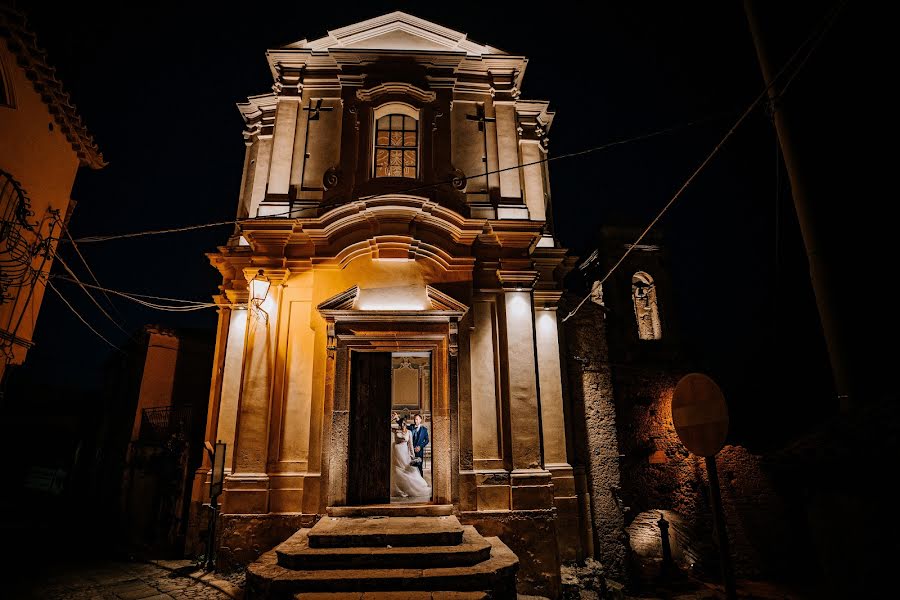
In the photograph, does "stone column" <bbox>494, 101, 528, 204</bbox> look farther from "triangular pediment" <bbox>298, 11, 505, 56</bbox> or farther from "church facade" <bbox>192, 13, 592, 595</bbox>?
"triangular pediment" <bbox>298, 11, 505, 56</bbox>

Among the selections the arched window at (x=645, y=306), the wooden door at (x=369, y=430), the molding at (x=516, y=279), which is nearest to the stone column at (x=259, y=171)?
the wooden door at (x=369, y=430)

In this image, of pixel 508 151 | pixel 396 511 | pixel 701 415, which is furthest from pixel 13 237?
pixel 701 415

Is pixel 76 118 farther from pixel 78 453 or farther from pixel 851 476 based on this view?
pixel 78 453

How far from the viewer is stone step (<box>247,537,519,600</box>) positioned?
19.1 feet

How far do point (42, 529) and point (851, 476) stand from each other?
21.4 metres

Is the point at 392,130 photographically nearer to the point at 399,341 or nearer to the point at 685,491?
the point at 399,341

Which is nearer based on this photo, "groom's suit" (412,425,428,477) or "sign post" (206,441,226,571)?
"sign post" (206,441,226,571)

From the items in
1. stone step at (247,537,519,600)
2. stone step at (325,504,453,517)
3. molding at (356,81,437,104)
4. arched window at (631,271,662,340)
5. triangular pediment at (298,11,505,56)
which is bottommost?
stone step at (247,537,519,600)

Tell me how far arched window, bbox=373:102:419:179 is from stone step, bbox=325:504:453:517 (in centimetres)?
711

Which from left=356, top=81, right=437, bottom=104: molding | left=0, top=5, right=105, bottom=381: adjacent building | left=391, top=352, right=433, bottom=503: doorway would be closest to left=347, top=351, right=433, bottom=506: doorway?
left=391, top=352, right=433, bottom=503: doorway

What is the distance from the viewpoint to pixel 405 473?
11.9 metres

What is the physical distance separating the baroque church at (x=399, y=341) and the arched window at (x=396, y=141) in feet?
0.16

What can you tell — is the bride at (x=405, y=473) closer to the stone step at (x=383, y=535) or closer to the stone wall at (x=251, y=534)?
the stone wall at (x=251, y=534)

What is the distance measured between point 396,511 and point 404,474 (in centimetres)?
384
